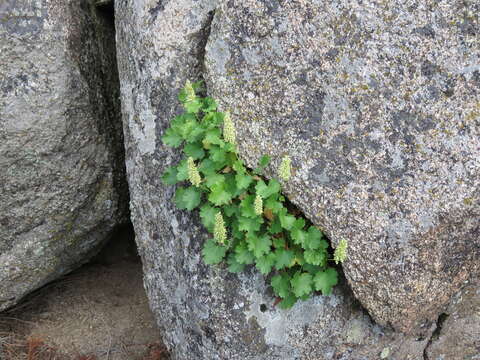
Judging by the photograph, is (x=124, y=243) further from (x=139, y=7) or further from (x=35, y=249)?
(x=139, y=7)

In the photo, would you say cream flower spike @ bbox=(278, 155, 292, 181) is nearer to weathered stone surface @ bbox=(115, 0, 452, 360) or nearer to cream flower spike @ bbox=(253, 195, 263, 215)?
cream flower spike @ bbox=(253, 195, 263, 215)

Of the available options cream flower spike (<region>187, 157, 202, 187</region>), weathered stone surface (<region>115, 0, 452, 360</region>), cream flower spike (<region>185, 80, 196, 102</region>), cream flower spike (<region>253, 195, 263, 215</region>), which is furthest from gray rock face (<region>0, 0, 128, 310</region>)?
cream flower spike (<region>253, 195, 263, 215</region>)

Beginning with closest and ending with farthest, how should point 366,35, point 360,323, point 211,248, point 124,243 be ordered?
point 366,35 < point 211,248 < point 360,323 < point 124,243

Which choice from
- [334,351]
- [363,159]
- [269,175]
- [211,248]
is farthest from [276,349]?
[363,159]

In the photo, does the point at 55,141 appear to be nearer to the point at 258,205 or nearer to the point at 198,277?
the point at 198,277

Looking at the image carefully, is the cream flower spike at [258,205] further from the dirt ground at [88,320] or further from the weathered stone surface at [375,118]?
the dirt ground at [88,320]

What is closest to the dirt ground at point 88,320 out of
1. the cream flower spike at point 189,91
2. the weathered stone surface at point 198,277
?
the weathered stone surface at point 198,277
